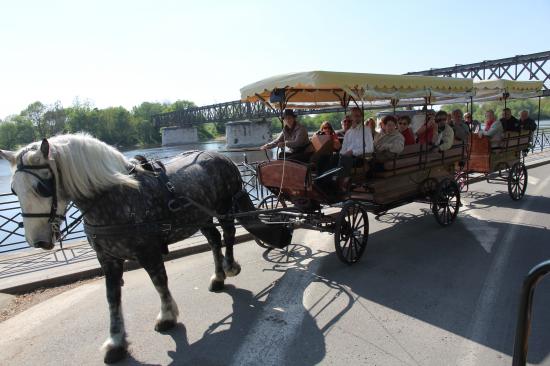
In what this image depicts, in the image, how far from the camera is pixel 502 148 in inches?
372

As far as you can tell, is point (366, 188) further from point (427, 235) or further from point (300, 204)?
point (427, 235)

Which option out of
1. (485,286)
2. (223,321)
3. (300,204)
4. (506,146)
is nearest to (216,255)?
(223,321)

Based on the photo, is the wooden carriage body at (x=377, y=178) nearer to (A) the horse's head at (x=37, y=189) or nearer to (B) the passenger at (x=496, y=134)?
(B) the passenger at (x=496, y=134)

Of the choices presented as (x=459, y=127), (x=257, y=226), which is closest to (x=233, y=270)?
(x=257, y=226)

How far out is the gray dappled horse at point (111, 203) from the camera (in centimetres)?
Result: 325

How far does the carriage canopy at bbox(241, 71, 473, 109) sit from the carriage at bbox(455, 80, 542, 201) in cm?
173

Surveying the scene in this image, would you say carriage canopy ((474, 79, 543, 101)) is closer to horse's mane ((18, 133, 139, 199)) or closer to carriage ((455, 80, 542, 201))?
carriage ((455, 80, 542, 201))

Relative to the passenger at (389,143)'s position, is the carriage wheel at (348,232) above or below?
below

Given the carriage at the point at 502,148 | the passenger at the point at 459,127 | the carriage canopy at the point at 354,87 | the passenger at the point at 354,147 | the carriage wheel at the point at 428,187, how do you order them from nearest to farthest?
the carriage canopy at the point at 354,87 < the passenger at the point at 354,147 < the carriage wheel at the point at 428,187 < the passenger at the point at 459,127 < the carriage at the point at 502,148

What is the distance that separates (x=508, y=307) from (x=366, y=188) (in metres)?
2.61

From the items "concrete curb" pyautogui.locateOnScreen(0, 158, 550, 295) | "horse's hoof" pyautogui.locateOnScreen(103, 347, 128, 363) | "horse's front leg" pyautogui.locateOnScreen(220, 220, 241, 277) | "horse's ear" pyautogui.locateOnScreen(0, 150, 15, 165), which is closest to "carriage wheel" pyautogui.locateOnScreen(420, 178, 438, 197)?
"horse's front leg" pyautogui.locateOnScreen(220, 220, 241, 277)

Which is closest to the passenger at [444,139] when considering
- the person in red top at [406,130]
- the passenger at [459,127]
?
the person in red top at [406,130]

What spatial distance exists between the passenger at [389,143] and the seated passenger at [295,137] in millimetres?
1146

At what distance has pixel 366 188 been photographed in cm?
635
